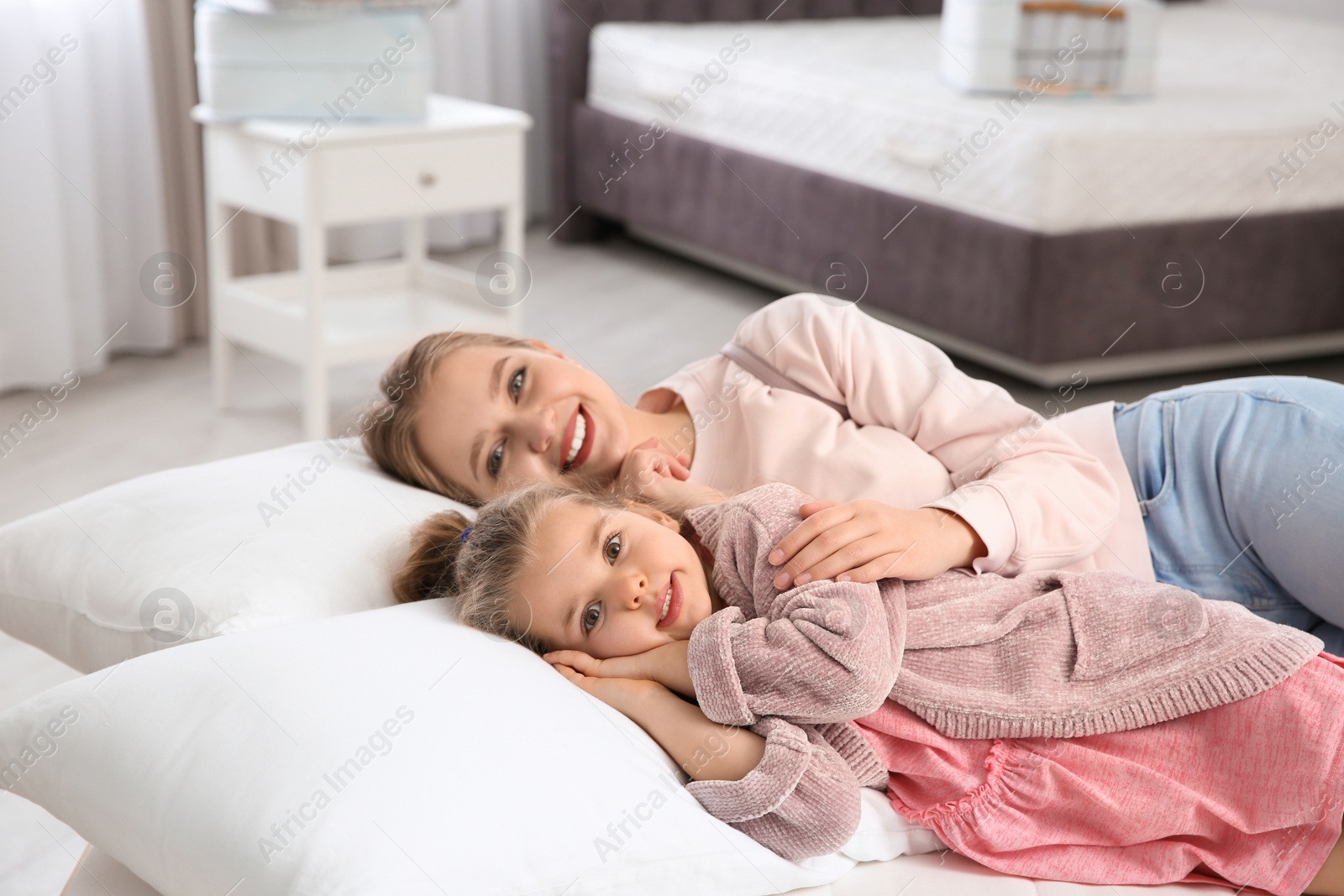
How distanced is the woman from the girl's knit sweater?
0.45 ft

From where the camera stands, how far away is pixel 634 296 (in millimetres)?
3404

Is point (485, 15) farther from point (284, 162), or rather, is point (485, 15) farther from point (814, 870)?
point (814, 870)

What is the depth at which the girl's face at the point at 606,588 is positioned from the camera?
0.95 m

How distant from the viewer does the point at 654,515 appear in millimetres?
1047

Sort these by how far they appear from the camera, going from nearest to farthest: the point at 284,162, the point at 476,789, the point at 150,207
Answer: the point at 476,789
the point at 284,162
the point at 150,207

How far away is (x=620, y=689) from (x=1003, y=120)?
6.23 feet

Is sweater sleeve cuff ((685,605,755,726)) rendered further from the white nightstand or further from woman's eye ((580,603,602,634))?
the white nightstand

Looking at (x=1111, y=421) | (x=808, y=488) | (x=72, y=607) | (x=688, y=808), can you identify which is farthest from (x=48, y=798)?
(x=1111, y=421)

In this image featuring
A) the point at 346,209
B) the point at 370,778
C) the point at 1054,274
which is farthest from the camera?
the point at 1054,274

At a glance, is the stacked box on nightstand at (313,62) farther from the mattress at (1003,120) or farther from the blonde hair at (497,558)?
the blonde hair at (497,558)

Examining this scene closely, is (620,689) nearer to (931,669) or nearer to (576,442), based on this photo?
(931,669)

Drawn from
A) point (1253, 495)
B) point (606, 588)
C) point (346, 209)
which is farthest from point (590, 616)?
point (346, 209)

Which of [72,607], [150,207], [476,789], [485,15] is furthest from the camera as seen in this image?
[485,15]

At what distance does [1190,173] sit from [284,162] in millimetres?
1767
